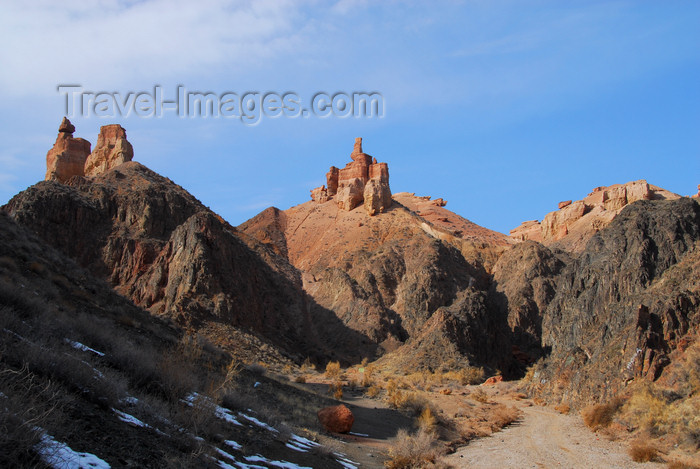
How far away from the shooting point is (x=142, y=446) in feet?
24.9

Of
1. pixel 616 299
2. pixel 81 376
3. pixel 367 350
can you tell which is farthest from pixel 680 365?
pixel 367 350

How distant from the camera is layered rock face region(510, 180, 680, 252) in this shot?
284 ft

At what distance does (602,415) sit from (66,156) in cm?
7896

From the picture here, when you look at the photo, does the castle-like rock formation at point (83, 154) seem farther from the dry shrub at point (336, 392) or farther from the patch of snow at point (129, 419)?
the patch of snow at point (129, 419)

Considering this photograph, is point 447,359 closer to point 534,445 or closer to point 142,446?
point 534,445

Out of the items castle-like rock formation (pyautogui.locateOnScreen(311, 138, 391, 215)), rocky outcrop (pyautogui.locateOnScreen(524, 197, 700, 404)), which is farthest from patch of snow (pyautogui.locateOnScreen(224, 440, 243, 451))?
castle-like rock formation (pyautogui.locateOnScreen(311, 138, 391, 215))

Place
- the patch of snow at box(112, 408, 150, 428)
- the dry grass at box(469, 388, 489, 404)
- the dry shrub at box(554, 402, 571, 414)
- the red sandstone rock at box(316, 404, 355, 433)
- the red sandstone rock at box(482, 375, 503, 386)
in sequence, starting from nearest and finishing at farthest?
the patch of snow at box(112, 408, 150, 428), the red sandstone rock at box(316, 404, 355, 433), the dry shrub at box(554, 402, 571, 414), the dry grass at box(469, 388, 489, 404), the red sandstone rock at box(482, 375, 503, 386)

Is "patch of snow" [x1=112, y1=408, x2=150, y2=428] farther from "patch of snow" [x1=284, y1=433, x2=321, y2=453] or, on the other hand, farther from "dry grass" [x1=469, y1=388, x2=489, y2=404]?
"dry grass" [x1=469, y1=388, x2=489, y2=404]

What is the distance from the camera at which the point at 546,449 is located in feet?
57.2

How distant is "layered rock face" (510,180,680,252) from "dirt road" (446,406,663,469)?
6657cm

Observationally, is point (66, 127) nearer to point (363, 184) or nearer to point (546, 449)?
point (363, 184)

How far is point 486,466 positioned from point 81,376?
453 inches

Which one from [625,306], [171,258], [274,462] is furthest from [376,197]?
[274,462]

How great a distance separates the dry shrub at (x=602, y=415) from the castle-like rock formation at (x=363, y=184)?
242 ft
